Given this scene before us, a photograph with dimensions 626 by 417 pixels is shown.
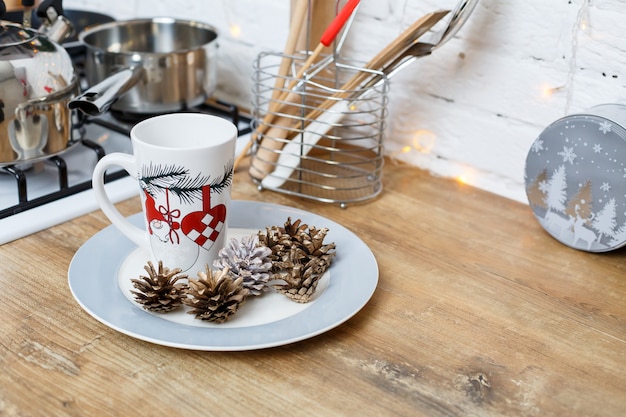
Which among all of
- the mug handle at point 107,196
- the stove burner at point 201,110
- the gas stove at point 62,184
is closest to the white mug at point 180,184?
the mug handle at point 107,196

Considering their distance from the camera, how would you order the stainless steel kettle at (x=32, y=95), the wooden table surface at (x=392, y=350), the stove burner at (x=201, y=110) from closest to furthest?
the wooden table surface at (x=392, y=350), the stainless steel kettle at (x=32, y=95), the stove burner at (x=201, y=110)

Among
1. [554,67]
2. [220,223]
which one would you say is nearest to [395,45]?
[554,67]

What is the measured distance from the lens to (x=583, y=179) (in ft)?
2.49

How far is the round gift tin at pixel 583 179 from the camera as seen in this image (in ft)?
2.39

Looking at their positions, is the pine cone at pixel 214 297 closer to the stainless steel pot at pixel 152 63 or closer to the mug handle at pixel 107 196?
the mug handle at pixel 107 196

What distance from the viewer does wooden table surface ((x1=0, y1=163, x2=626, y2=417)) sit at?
53 centimetres

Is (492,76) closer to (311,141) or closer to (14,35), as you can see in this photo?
(311,141)

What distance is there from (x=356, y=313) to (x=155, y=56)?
0.49 meters

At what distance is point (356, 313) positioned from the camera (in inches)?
24.9

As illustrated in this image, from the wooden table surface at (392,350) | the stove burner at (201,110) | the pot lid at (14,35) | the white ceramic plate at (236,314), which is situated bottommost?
the wooden table surface at (392,350)

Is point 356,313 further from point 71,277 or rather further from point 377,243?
point 71,277

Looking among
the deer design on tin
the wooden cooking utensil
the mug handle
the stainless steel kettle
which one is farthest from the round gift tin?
the stainless steel kettle

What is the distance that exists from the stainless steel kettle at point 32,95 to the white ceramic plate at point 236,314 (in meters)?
0.16

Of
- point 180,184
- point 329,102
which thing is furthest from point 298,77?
point 180,184
